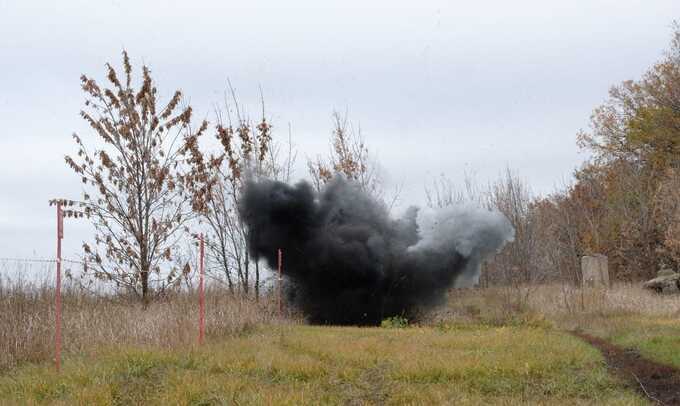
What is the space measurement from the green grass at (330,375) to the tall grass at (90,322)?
713 mm

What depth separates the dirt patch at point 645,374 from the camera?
10211 mm

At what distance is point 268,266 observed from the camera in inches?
1009

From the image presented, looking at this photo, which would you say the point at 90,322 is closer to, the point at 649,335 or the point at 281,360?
the point at 281,360

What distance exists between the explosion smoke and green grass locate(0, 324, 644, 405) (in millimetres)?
10281

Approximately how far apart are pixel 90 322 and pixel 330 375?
19.3 feet

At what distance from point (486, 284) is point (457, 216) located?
8.66 metres

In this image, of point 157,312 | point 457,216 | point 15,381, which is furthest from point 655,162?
point 15,381

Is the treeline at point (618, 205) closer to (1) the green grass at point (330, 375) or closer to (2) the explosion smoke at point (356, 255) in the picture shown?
(2) the explosion smoke at point (356, 255)

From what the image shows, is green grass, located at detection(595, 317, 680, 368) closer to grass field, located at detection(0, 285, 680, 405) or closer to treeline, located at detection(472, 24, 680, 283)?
grass field, located at detection(0, 285, 680, 405)

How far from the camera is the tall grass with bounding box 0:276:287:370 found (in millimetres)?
12352

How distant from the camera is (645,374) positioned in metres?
11.9


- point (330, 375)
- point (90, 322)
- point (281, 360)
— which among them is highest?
point (90, 322)

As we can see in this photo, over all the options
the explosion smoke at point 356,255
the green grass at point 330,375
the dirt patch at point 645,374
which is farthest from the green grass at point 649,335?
the explosion smoke at point 356,255

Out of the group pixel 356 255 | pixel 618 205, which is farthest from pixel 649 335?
pixel 618 205
